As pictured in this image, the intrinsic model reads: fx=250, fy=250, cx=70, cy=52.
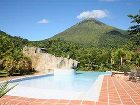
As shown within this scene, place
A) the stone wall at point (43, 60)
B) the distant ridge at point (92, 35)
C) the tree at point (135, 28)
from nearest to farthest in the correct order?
the tree at point (135, 28) < the stone wall at point (43, 60) < the distant ridge at point (92, 35)

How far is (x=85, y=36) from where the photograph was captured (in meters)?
84.8

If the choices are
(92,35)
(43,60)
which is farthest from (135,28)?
(92,35)

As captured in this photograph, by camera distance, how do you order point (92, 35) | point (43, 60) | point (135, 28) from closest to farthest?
point (135, 28), point (43, 60), point (92, 35)

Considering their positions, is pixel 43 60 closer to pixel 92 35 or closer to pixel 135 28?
pixel 135 28

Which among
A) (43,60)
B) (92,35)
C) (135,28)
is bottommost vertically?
(43,60)

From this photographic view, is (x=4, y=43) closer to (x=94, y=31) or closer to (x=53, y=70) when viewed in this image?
(x=53, y=70)

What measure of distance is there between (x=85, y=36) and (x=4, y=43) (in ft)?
204

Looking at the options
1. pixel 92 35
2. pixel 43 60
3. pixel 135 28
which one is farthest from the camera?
pixel 92 35

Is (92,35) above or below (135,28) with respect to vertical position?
above

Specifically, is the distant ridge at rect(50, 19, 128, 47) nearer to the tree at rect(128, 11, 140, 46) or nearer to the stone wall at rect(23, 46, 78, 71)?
the tree at rect(128, 11, 140, 46)

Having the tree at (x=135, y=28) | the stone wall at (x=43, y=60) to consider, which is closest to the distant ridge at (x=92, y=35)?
the tree at (x=135, y=28)

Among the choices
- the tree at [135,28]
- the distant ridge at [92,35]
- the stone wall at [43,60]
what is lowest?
the stone wall at [43,60]

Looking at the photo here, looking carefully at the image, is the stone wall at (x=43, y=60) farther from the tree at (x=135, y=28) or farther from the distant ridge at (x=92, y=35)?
the distant ridge at (x=92, y=35)

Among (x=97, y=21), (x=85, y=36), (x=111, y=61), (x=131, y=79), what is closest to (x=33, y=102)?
(x=131, y=79)
